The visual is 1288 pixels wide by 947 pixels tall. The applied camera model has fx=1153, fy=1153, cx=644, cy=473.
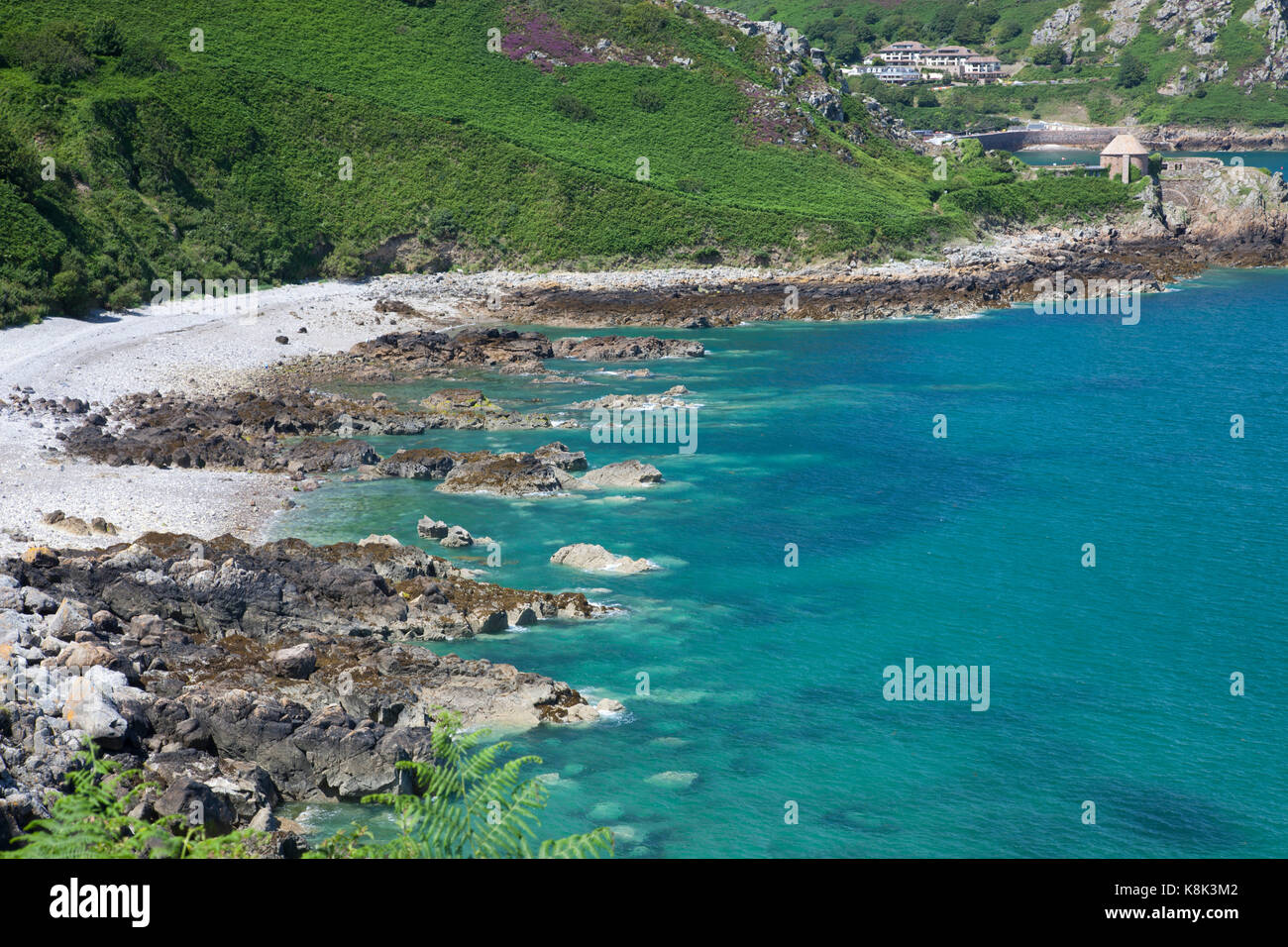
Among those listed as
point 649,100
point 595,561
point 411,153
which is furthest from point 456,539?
point 649,100

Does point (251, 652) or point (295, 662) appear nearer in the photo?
point (295, 662)

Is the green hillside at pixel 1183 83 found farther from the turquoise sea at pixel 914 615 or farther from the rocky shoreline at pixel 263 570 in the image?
the turquoise sea at pixel 914 615

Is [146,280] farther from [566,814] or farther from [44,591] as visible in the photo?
[566,814]

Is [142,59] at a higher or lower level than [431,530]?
higher

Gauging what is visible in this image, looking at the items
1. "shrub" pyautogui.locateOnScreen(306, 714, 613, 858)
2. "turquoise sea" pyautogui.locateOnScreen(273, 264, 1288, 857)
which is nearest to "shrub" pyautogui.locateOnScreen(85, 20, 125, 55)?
"turquoise sea" pyautogui.locateOnScreen(273, 264, 1288, 857)

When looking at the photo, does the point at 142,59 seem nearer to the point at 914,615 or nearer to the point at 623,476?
the point at 623,476

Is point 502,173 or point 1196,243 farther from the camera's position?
point 1196,243

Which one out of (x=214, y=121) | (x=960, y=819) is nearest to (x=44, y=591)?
(x=960, y=819)
